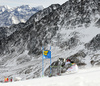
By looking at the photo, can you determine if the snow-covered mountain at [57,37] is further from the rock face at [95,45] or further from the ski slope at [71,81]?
the ski slope at [71,81]

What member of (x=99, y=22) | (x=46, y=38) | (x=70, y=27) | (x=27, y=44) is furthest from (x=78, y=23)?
(x=27, y=44)

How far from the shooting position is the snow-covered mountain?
61.7 metres

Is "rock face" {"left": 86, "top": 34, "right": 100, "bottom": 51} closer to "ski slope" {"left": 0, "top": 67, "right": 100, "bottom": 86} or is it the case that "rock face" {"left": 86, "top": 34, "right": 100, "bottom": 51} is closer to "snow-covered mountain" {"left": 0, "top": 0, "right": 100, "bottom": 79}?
"snow-covered mountain" {"left": 0, "top": 0, "right": 100, "bottom": 79}

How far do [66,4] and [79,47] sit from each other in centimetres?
3940

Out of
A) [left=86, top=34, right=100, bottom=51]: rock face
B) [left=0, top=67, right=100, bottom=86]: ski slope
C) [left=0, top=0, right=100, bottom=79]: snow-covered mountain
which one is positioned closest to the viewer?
[left=0, top=67, right=100, bottom=86]: ski slope

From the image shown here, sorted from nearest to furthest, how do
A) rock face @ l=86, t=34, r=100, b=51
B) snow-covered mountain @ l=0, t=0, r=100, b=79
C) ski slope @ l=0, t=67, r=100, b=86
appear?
ski slope @ l=0, t=67, r=100, b=86, rock face @ l=86, t=34, r=100, b=51, snow-covered mountain @ l=0, t=0, r=100, b=79

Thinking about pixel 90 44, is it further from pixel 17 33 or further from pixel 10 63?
pixel 17 33

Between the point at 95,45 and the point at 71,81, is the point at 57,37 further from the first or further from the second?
the point at 71,81

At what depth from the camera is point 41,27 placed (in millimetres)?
85500

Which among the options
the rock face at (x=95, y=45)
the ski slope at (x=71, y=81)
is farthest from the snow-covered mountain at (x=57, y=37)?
the ski slope at (x=71, y=81)

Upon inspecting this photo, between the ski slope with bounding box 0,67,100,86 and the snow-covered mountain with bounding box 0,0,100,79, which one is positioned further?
the snow-covered mountain with bounding box 0,0,100,79

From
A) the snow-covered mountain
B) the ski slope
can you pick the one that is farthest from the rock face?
the ski slope

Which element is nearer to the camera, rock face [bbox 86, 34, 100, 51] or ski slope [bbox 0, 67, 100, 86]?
ski slope [bbox 0, 67, 100, 86]

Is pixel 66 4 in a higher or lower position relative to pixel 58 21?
higher
